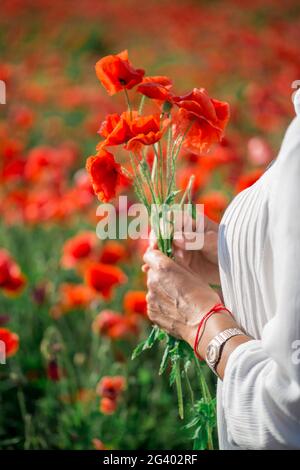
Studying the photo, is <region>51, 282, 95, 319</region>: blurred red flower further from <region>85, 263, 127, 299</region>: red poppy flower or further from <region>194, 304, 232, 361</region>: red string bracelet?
<region>194, 304, 232, 361</region>: red string bracelet

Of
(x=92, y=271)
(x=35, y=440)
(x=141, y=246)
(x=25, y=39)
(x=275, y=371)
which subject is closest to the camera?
(x=275, y=371)

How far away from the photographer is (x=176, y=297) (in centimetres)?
104

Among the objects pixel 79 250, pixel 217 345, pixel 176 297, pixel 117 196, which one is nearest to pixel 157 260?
pixel 176 297

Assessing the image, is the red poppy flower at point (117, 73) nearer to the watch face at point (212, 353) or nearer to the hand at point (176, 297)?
the hand at point (176, 297)

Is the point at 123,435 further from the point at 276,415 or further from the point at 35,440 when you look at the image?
the point at 276,415

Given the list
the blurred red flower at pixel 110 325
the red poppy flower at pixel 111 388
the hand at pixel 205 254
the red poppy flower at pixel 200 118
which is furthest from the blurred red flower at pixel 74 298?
the red poppy flower at pixel 200 118

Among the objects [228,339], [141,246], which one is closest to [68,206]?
[141,246]

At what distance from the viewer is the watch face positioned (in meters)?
0.97

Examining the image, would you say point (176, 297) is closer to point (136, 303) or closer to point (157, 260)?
point (157, 260)

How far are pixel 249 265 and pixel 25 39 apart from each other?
13.5 feet

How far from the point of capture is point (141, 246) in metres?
2.14

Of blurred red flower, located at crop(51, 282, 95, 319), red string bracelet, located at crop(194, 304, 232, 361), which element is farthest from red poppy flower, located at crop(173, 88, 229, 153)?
blurred red flower, located at crop(51, 282, 95, 319)

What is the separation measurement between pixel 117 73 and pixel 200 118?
0.12m

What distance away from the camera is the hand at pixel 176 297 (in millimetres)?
1021
